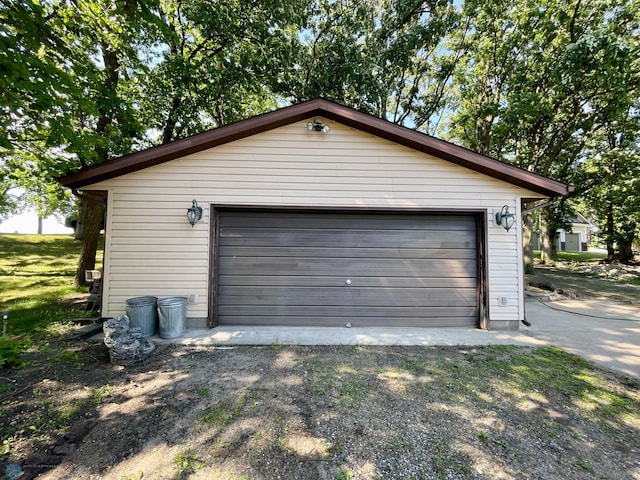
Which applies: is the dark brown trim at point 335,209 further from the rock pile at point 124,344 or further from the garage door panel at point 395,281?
the rock pile at point 124,344

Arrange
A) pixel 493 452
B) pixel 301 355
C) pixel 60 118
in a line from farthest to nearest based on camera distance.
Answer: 1. pixel 60 118
2. pixel 301 355
3. pixel 493 452

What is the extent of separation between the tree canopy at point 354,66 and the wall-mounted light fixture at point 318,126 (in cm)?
329

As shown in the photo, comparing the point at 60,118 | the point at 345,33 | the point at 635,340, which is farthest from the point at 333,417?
the point at 345,33

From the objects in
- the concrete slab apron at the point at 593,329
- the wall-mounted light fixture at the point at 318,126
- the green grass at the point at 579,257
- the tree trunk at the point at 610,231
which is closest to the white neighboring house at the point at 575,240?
the green grass at the point at 579,257

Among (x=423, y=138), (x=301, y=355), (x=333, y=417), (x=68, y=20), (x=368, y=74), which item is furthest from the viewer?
(x=368, y=74)

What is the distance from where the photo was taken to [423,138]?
4750 mm

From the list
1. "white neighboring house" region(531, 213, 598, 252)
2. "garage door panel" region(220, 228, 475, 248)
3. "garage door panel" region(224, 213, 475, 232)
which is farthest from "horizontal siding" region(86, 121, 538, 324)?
"white neighboring house" region(531, 213, 598, 252)

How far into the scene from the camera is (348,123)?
495 cm

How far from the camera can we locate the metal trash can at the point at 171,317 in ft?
14.2

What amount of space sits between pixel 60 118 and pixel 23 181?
4666 mm

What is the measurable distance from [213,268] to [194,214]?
3.29ft

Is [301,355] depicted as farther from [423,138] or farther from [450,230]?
[423,138]

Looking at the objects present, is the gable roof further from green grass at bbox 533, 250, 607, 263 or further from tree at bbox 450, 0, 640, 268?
green grass at bbox 533, 250, 607, 263

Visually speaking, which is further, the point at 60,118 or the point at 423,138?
the point at 423,138
